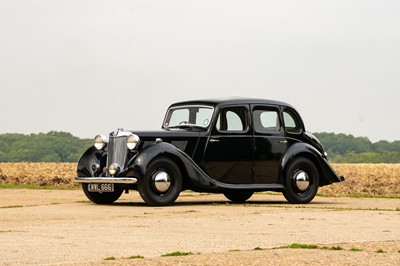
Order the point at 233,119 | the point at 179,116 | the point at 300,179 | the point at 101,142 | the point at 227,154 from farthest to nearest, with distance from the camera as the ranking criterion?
1. the point at 179,116
2. the point at 300,179
3. the point at 233,119
4. the point at 227,154
5. the point at 101,142

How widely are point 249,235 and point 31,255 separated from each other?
3123 millimetres

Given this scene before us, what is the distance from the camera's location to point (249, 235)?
11695mm

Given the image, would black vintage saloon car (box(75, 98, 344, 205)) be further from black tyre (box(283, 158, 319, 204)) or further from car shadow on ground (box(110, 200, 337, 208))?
car shadow on ground (box(110, 200, 337, 208))

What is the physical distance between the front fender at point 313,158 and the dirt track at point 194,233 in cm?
69

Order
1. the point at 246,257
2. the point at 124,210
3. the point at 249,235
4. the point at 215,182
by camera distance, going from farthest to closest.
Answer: the point at 215,182 < the point at 124,210 < the point at 249,235 < the point at 246,257

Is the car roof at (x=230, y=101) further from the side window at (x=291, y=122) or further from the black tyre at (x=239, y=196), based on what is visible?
the black tyre at (x=239, y=196)

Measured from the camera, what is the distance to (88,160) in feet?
59.6

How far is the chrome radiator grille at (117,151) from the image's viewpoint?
17500 millimetres

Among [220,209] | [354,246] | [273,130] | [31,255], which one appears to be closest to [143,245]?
[31,255]

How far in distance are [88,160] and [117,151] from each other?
782mm

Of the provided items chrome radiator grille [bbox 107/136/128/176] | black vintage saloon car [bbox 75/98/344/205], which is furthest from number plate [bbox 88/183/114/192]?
chrome radiator grille [bbox 107/136/128/176]

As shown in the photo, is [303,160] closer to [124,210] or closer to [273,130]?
[273,130]

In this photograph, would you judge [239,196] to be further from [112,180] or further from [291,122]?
[112,180]

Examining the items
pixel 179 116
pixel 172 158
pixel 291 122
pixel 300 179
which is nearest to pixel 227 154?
pixel 172 158
